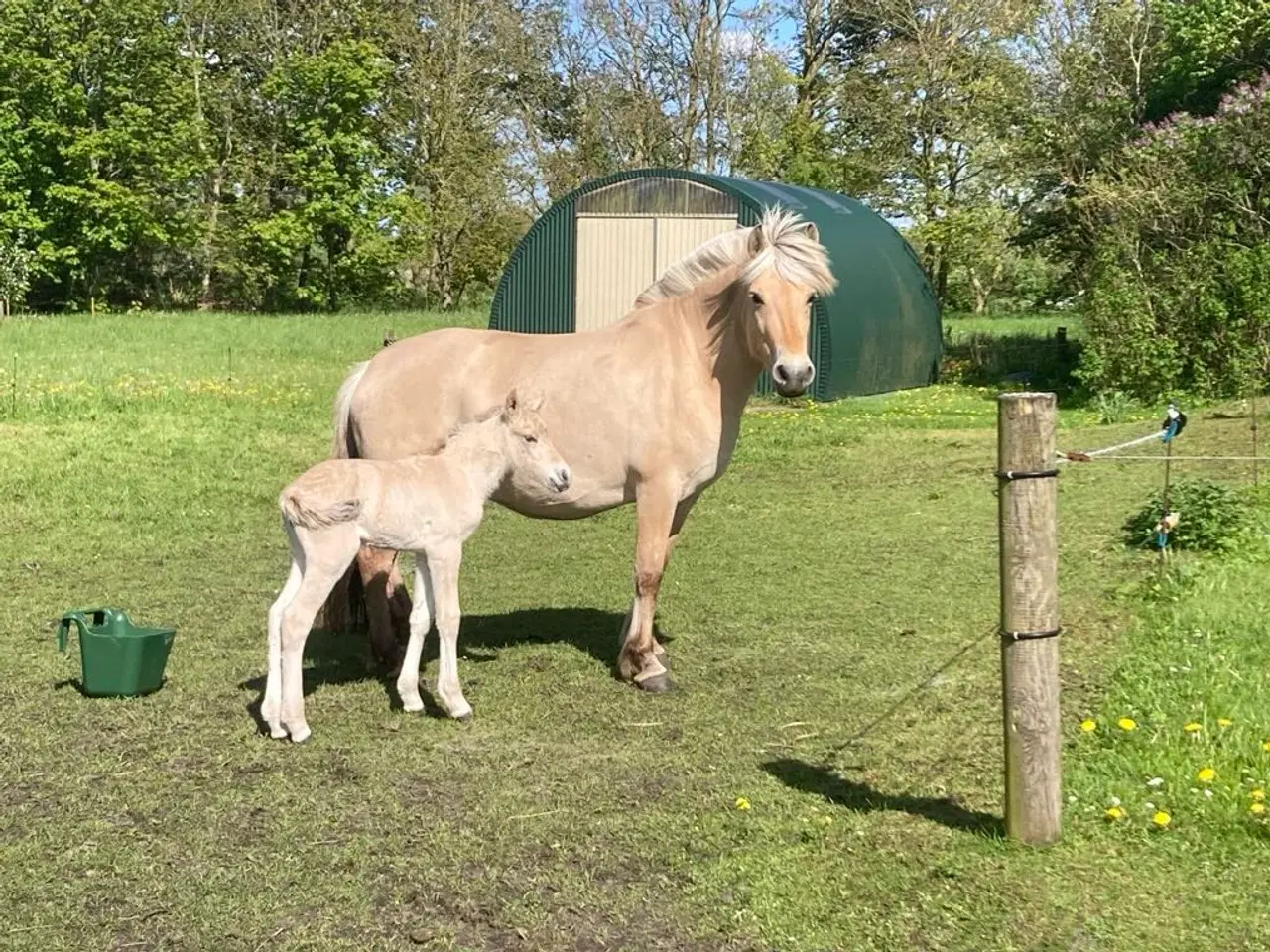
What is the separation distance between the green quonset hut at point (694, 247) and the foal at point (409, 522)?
1411 centimetres

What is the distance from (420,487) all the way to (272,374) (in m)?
15.8

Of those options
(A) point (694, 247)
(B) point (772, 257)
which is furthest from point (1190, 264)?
(B) point (772, 257)

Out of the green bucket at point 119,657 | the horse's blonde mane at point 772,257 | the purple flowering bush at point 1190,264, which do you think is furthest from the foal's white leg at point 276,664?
the purple flowering bush at point 1190,264

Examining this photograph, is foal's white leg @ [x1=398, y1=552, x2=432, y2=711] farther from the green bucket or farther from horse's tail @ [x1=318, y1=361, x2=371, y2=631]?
the green bucket

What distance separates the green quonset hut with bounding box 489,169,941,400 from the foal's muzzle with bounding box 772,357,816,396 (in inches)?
537

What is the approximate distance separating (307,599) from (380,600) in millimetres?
1228

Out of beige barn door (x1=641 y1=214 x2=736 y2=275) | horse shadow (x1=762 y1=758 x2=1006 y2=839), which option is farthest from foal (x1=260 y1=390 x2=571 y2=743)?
beige barn door (x1=641 y1=214 x2=736 y2=275)

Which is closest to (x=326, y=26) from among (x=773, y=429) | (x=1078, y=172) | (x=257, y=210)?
(x=257, y=210)

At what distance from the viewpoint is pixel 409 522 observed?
18.9ft

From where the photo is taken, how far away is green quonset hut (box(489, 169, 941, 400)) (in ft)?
67.1

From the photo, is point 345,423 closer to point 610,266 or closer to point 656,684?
point 656,684

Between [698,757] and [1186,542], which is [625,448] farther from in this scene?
[1186,542]

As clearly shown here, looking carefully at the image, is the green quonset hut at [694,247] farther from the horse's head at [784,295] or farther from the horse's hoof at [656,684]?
the horse's hoof at [656,684]

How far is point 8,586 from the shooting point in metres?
8.80
